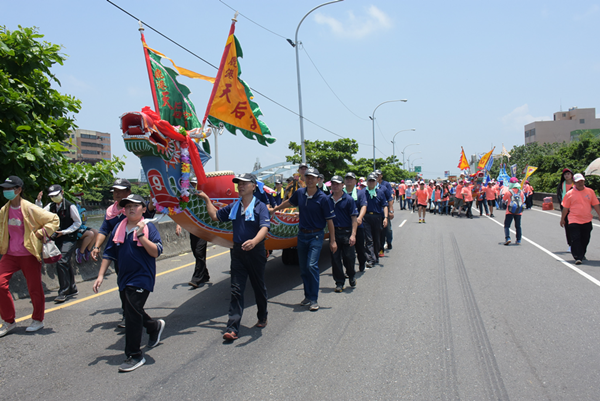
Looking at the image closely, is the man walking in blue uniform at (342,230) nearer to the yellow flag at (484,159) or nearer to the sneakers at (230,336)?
the sneakers at (230,336)

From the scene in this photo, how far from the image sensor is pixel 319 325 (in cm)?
493

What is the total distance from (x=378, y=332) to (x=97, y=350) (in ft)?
9.99

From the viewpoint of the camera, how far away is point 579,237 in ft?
26.3

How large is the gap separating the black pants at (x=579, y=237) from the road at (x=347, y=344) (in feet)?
1.87

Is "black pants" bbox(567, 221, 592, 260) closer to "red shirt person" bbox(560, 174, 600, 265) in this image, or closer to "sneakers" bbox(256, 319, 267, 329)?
"red shirt person" bbox(560, 174, 600, 265)

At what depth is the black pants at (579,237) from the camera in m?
7.96

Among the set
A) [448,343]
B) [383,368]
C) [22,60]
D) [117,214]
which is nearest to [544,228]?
[448,343]

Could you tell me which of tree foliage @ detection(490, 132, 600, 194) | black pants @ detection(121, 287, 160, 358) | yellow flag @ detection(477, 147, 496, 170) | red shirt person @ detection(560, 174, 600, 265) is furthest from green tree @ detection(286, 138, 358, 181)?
black pants @ detection(121, 287, 160, 358)

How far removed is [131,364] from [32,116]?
5311 mm

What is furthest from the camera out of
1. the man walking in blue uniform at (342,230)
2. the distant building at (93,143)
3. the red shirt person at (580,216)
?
the distant building at (93,143)

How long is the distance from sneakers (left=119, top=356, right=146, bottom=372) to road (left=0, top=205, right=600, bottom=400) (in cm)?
7

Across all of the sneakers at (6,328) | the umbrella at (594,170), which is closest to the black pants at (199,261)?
the sneakers at (6,328)

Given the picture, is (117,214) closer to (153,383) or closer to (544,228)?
(153,383)

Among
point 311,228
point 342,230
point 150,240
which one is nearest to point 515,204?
point 342,230
